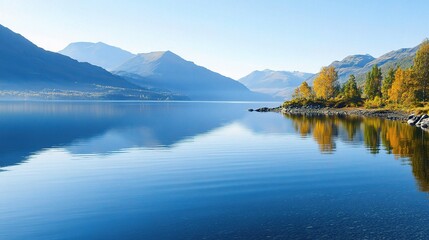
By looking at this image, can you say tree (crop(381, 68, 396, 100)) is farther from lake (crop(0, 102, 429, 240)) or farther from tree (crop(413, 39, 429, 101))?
lake (crop(0, 102, 429, 240))

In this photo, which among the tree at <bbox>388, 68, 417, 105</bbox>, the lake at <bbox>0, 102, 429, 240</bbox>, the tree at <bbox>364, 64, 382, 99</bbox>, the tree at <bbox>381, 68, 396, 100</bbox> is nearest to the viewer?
the lake at <bbox>0, 102, 429, 240</bbox>

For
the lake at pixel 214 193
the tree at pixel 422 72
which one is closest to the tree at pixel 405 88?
the tree at pixel 422 72

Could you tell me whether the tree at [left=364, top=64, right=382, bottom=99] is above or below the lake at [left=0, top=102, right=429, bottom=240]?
above

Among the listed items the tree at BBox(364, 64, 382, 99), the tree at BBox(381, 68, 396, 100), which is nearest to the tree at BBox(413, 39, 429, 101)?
the tree at BBox(381, 68, 396, 100)

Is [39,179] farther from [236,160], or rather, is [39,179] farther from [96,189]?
[236,160]

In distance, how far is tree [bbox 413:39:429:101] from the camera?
444ft

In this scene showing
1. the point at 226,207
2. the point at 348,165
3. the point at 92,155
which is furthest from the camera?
the point at 92,155

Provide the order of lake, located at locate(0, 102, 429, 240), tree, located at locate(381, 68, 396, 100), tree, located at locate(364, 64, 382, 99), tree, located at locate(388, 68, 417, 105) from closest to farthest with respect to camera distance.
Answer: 1. lake, located at locate(0, 102, 429, 240)
2. tree, located at locate(388, 68, 417, 105)
3. tree, located at locate(381, 68, 396, 100)
4. tree, located at locate(364, 64, 382, 99)

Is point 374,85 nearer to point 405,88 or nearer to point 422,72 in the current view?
point 405,88

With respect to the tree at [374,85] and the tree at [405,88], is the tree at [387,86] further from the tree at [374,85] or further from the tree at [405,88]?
the tree at [405,88]

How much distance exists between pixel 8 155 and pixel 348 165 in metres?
42.2

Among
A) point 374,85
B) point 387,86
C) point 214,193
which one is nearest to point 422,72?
point 387,86

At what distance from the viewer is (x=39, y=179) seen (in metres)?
34.5

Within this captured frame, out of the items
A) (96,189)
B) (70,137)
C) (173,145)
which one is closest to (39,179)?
(96,189)
